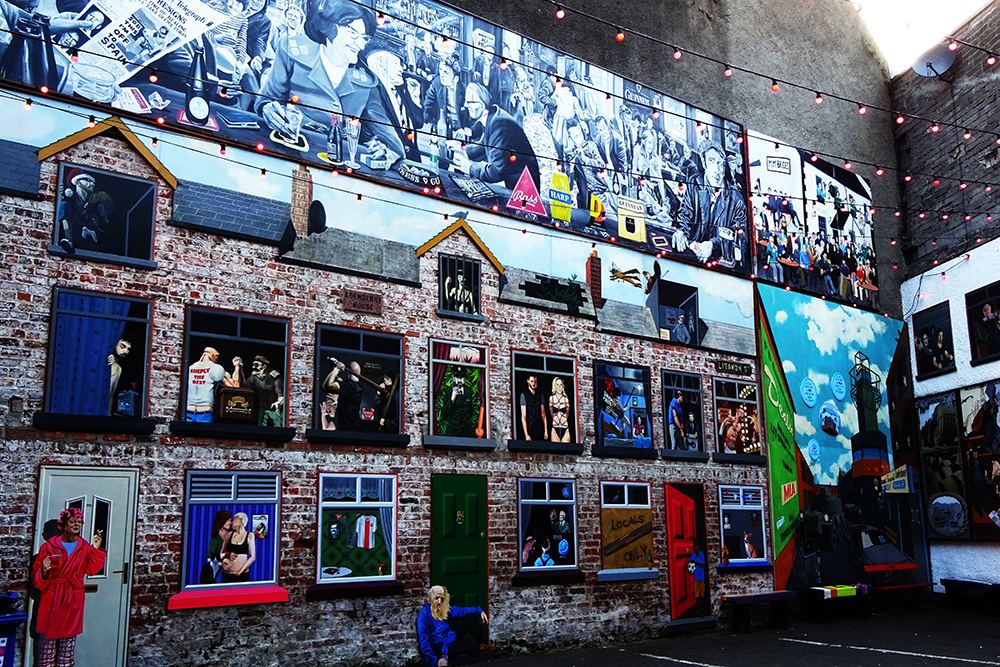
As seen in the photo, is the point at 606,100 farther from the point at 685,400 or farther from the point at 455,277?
the point at 685,400

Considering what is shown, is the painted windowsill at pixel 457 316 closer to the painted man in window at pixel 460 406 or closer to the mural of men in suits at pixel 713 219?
the painted man in window at pixel 460 406

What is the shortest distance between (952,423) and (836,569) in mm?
3893

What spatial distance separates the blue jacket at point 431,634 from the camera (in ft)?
34.7

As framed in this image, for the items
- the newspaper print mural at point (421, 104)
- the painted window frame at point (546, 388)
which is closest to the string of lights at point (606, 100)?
the newspaper print mural at point (421, 104)

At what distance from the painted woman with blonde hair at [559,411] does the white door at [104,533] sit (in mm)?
5773

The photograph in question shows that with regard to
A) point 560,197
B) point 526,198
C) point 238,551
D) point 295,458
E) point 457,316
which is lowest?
point 238,551

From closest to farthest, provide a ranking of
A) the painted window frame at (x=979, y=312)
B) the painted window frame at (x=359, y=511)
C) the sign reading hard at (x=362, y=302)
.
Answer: the painted window frame at (x=359, y=511), the sign reading hard at (x=362, y=302), the painted window frame at (x=979, y=312)

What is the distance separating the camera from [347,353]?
10.8 meters

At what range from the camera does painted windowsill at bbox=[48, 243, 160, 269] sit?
892 centimetres

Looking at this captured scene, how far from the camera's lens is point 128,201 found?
945 cm

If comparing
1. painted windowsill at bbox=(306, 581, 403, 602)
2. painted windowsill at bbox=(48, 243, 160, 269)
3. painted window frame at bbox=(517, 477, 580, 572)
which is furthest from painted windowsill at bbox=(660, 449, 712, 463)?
painted windowsill at bbox=(48, 243, 160, 269)

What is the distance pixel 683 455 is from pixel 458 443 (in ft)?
14.1

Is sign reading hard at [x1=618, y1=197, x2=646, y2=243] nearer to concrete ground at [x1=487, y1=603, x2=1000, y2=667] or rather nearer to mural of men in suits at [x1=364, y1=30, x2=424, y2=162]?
mural of men in suits at [x1=364, y1=30, x2=424, y2=162]

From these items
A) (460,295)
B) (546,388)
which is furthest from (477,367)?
(546,388)
